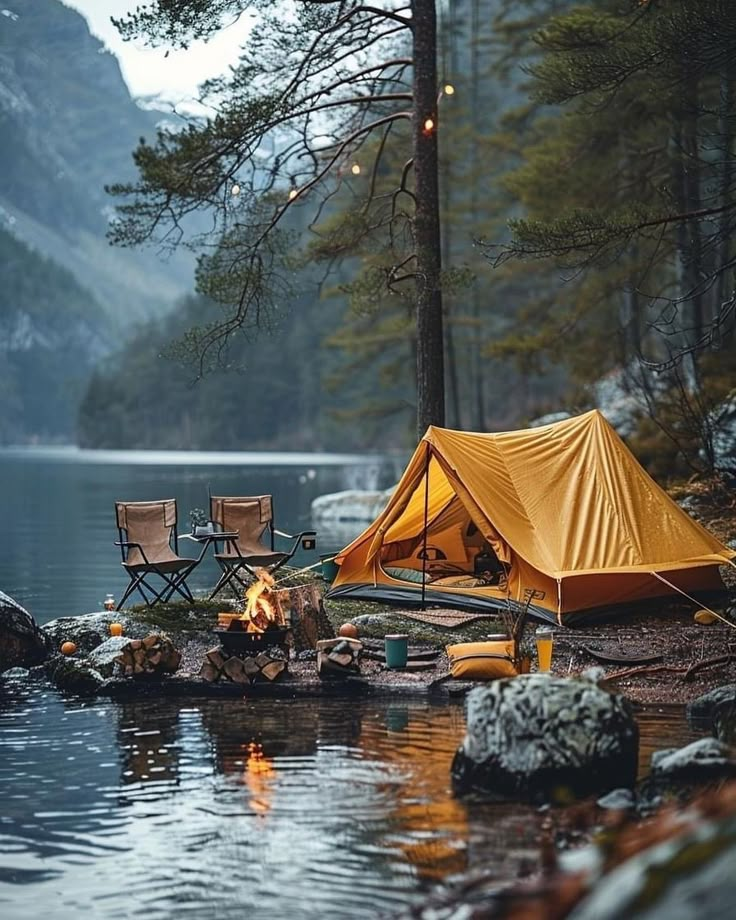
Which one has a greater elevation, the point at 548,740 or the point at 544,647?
the point at 544,647

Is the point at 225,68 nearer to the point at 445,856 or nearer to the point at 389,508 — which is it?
the point at 389,508

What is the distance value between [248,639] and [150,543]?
284cm

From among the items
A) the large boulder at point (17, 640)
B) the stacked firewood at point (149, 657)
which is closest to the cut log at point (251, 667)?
the stacked firewood at point (149, 657)

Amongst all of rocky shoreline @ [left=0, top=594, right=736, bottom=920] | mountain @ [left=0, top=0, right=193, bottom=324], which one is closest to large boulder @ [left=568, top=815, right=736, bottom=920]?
rocky shoreline @ [left=0, top=594, right=736, bottom=920]

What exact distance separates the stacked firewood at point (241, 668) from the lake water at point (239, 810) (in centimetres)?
28

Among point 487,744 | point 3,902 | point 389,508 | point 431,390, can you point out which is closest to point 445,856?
point 487,744

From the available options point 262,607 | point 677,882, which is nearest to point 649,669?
point 262,607

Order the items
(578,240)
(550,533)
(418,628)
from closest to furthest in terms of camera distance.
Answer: (578,240)
(418,628)
(550,533)

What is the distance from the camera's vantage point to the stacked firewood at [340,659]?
8.12m

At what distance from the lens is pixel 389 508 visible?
1113 centimetres

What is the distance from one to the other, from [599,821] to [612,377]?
Answer: 56.9 feet

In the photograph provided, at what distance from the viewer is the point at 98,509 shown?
30312 millimetres

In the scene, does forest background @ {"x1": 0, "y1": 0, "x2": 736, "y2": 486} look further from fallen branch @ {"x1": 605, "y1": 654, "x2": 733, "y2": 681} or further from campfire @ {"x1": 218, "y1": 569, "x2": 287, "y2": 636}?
campfire @ {"x1": 218, "y1": 569, "x2": 287, "y2": 636}

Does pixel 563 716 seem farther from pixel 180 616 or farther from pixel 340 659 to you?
pixel 180 616
